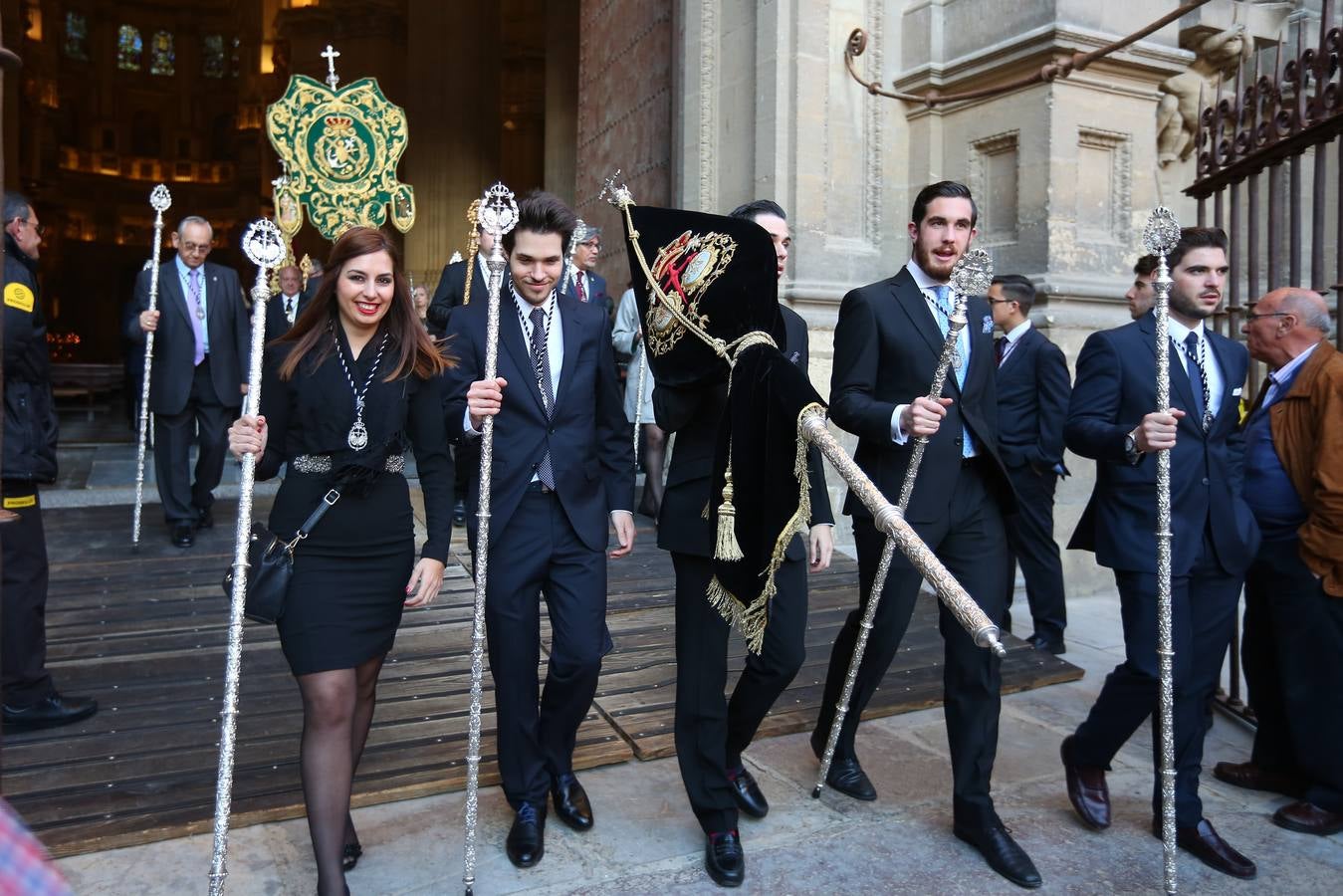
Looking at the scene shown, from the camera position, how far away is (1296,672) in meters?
4.12

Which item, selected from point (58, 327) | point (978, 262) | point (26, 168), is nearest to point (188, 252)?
point (978, 262)

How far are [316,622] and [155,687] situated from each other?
2.26 meters

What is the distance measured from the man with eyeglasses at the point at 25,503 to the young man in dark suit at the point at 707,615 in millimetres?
2668

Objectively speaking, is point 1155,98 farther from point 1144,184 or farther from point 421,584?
point 421,584

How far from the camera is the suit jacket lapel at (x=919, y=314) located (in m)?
3.81

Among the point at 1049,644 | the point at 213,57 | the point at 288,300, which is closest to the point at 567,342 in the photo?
the point at 1049,644

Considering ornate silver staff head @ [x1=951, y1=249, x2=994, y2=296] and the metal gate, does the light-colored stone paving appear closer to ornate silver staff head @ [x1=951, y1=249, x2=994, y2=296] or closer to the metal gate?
the metal gate

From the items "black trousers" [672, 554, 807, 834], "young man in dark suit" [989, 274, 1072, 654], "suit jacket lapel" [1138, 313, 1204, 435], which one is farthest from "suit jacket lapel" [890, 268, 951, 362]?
"young man in dark suit" [989, 274, 1072, 654]

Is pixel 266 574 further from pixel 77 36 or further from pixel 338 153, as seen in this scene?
pixel 77 36

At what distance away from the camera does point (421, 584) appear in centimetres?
330

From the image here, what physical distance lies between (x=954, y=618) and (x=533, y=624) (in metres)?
1.43

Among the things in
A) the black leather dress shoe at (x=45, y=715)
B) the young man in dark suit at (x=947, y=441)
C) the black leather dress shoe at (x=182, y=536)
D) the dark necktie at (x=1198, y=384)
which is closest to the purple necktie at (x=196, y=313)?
the black leather dress shoe at (x=182, y=536)

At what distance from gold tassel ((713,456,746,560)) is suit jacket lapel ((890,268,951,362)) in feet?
3.42

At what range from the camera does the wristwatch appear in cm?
358
